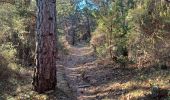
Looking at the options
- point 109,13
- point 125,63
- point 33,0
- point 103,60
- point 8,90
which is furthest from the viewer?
point 33,0

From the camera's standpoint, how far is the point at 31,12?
19938 mm

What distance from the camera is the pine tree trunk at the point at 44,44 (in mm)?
11547

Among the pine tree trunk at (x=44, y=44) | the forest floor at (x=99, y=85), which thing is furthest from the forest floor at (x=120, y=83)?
the pine tree trunk at (x=44, y=44)

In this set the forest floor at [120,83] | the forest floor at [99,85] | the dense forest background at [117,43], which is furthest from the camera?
the dense forest background at [117,43]

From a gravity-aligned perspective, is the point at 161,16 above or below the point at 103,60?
above

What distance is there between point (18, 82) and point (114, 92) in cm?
388

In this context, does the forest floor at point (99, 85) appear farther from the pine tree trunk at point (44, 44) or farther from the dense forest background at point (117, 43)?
the pine tree trunk at point (44, 44)

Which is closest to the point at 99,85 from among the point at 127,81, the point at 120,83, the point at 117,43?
the point at 120,83

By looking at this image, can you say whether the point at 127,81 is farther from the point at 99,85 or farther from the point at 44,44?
the point at 44,44

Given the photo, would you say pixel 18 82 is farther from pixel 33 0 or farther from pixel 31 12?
pixel 33 0

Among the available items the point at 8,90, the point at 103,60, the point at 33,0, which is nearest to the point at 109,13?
the point at 103,60

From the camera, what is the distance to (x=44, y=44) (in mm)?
11578

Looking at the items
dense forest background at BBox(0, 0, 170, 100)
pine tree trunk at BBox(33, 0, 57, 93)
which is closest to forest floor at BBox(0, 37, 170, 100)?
dense forest background at BBox(0, 0, 170, 100)

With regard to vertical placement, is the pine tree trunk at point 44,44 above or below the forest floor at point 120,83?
above
